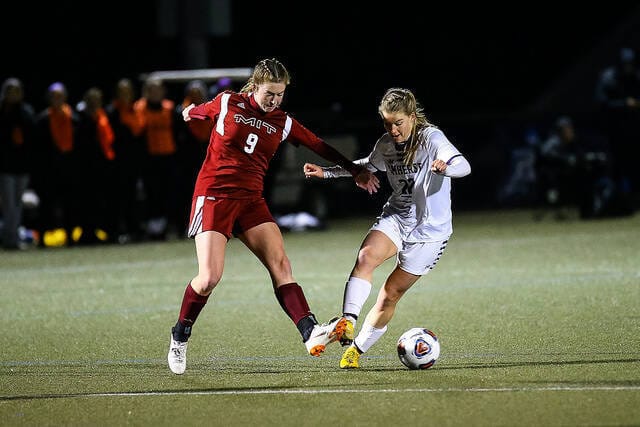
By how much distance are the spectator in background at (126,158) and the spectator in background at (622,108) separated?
6462 millimetres

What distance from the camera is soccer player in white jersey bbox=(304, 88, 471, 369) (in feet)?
24.0

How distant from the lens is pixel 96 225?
16.3m

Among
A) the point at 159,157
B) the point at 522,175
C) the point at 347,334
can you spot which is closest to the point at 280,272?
the point at 347,334

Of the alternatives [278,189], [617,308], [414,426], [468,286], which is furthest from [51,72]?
[414,426]

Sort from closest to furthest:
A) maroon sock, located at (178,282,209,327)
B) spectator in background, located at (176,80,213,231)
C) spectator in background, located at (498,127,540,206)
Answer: maroon sock, located at (178,282,209,327) → spectator in background, located at (176,80,213,231) → spectator in background, located at (498,127,540,206)

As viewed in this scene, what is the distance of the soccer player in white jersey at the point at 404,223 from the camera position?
7.32 meters

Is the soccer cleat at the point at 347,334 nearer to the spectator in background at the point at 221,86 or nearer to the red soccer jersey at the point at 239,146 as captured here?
the red soccer jersey at the point at 239,146

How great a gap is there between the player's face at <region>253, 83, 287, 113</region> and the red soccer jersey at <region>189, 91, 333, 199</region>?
6cm

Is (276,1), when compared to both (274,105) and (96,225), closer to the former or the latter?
(96,225)

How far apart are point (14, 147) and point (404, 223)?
354 inches

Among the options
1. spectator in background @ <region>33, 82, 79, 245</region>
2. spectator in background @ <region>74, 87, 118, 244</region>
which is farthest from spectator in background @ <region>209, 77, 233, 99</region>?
spectator in background @ <region>33, 82, 79, 245</region>

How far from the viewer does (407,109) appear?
7.28m

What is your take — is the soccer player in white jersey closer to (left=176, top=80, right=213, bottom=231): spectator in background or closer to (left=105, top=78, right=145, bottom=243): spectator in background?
(left=176, top=80, right=213, bottom=231): spectator in background

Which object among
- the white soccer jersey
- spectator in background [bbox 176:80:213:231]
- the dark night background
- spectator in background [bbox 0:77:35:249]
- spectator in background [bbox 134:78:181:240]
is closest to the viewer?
the white soccer jersey
